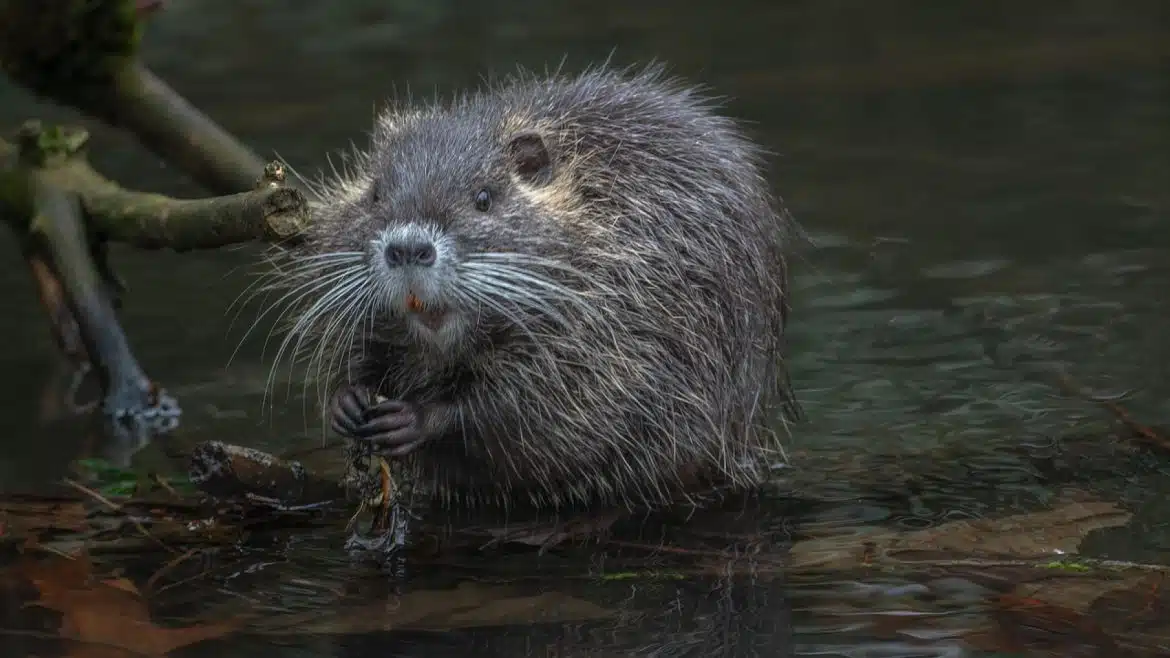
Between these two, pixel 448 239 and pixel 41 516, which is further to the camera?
pixel 41 516

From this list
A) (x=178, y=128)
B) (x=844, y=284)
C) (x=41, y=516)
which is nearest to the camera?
(x=41, y=516)

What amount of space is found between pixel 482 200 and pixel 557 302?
313 millimetres

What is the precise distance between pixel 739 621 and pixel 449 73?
6.31 m

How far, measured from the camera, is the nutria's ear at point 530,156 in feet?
15.1

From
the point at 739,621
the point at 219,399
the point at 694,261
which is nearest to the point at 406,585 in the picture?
the point at 739,621

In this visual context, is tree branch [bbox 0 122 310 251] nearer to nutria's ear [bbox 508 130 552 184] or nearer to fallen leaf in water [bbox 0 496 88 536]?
nutria's ear [bbox 508 130 552 184]

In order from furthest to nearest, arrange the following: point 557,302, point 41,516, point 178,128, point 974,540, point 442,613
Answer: point 178,128 → point 41,516 → point 557,302 → point 974,540 → point 442,613

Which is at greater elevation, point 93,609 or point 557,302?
point 557,302

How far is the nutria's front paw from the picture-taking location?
14.6ft

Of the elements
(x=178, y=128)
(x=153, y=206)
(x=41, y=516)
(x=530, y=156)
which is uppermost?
(x=178, y=128)

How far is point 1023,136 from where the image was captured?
8.38 meters

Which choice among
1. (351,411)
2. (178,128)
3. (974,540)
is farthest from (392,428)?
(178,128)

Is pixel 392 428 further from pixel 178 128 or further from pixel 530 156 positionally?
pixel 178 128

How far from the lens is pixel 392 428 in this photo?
4.45 m
